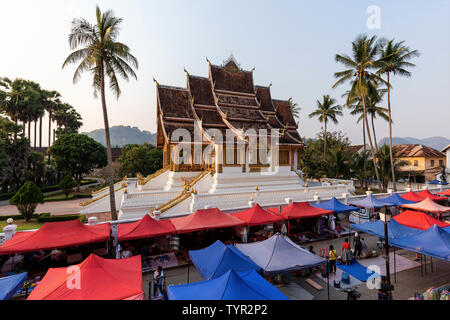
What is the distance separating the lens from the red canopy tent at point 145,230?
1009cm

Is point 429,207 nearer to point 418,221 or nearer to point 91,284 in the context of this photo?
point 418,221

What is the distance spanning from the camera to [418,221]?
36.6ft

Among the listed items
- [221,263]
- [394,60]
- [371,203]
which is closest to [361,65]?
Answer: [394,60]

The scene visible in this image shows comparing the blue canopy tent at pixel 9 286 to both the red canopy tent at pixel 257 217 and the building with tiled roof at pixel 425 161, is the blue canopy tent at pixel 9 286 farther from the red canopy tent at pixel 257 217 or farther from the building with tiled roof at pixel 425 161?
the building with tiled roof at pixel 425 161

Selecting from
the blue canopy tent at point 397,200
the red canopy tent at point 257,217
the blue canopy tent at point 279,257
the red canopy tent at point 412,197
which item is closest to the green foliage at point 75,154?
the red canopy tent at point 257,217

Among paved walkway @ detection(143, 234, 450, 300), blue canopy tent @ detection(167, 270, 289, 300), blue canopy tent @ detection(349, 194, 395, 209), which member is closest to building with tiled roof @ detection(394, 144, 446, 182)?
blue canopy tent @ detection(349, 194, 395, 209)

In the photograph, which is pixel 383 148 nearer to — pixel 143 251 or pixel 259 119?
pixel 259 119

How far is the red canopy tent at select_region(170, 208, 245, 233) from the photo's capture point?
1103cm

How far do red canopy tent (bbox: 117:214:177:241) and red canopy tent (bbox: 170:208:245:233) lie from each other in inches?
20.0

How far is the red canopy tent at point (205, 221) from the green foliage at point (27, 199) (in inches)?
522

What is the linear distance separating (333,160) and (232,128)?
1633 cm

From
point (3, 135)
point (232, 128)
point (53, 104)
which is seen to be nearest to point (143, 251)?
point (232, 128)

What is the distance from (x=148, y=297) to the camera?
7938 millimetres

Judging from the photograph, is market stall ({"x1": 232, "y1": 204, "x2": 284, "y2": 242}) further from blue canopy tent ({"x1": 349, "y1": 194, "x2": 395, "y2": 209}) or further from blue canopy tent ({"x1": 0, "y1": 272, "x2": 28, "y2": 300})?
blue canopy tent ({"x1": 0, "y1": 272, "x2": 28, "y2": 300})
